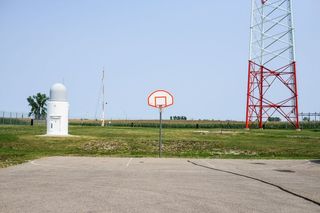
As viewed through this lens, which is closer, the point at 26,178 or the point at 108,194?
the point at 108,194

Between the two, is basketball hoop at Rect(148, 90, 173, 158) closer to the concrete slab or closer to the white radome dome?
the concrete slab

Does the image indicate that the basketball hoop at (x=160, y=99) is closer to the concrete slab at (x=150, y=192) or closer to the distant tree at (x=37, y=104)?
the concrete slab at (x=150, y=192)

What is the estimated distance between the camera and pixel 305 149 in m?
25.1

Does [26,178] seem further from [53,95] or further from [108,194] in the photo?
[53,95]

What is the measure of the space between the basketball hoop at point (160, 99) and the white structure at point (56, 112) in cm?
1455

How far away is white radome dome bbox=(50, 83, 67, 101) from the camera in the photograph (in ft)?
105

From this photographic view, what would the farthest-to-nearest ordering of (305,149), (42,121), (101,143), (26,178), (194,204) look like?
(42,121) → (101,143) → (305,149) → (26,178) → (194,204)

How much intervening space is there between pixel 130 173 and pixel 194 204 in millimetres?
4609

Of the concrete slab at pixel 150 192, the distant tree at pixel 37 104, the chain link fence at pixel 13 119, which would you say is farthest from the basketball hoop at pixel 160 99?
the distant tree at pixel 37 104

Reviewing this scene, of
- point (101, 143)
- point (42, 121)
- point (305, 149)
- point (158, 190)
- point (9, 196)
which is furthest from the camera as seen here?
point (42, 121)

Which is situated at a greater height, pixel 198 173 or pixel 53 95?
pixel 53 95

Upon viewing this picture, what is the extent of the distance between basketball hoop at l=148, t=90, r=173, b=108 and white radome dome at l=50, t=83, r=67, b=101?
47.9ft

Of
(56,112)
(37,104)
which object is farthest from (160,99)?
(37,104)

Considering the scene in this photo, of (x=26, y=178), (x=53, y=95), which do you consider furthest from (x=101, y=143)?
(x=26, y=178)
